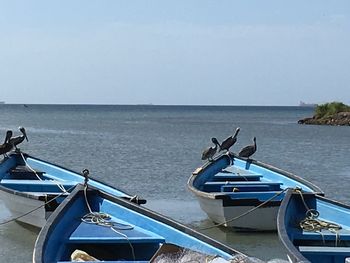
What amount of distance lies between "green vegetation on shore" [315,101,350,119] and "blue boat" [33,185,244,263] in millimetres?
77641

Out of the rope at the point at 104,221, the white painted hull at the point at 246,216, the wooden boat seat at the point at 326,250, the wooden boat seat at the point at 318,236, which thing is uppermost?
the rope at the point at 104,221

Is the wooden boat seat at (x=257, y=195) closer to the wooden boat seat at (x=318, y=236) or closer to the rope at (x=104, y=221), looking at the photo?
the wooden boat seat at (x=318, y=236)

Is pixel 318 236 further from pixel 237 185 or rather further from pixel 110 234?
pixel 237 185

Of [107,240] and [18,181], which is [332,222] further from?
[18,181]

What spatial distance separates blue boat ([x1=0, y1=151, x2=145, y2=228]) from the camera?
38.7ft

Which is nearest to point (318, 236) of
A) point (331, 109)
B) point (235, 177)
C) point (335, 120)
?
point (235, 177)

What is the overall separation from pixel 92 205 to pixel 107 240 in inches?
54.4

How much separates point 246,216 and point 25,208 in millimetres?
4095

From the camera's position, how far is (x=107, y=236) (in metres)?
7.95

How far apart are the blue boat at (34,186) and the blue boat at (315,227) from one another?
2555 mm

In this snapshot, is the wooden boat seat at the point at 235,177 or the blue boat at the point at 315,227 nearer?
the blue boat at the point at 315,227

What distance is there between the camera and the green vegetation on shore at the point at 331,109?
8456 cm

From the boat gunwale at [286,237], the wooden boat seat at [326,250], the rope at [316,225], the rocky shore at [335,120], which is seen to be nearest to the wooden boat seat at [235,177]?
the boat gunwale at [286,237]

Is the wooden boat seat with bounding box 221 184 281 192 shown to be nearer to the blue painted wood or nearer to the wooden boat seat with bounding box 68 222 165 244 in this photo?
the blue painted wood
